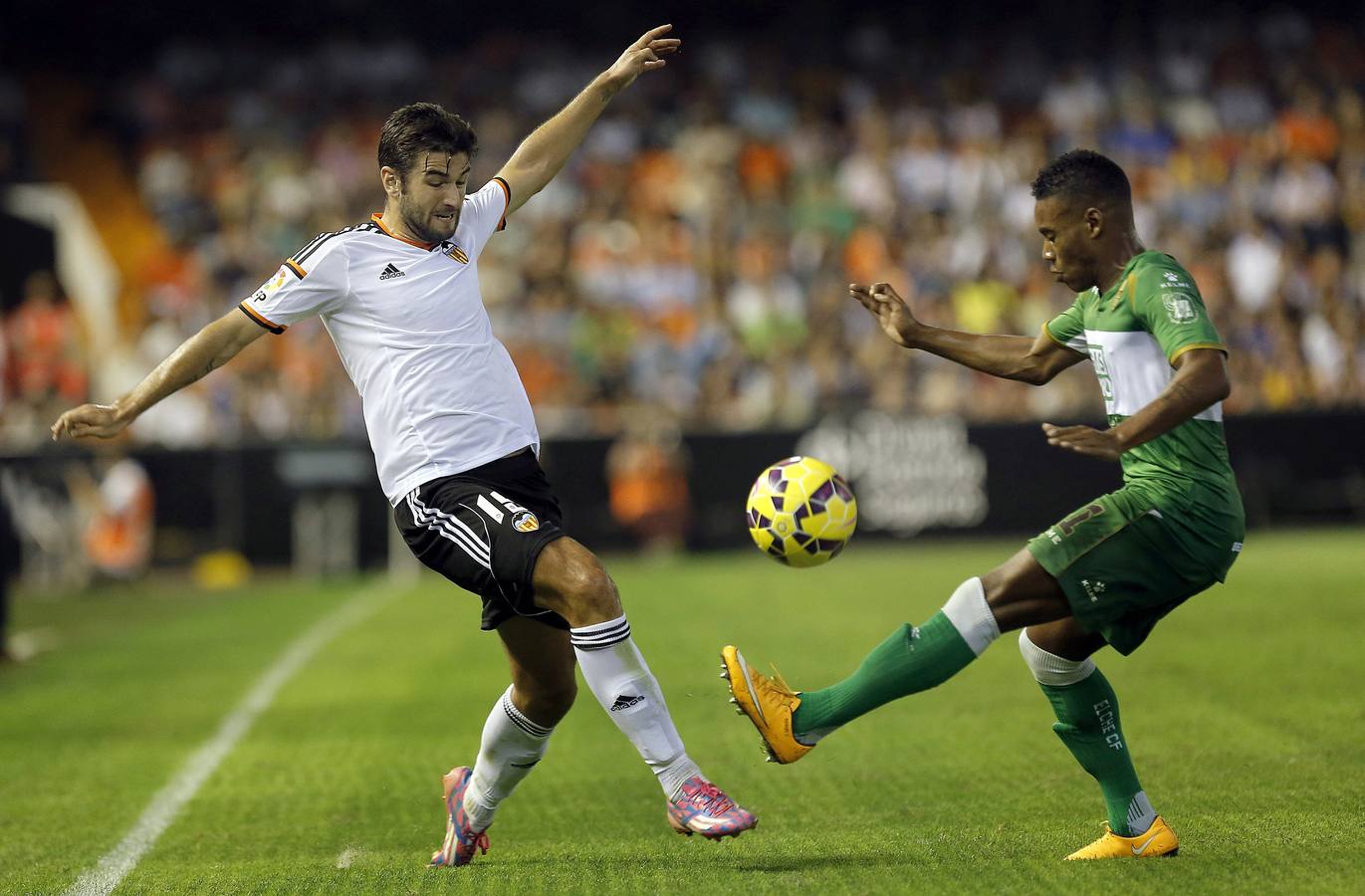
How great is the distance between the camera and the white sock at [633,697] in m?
5.36

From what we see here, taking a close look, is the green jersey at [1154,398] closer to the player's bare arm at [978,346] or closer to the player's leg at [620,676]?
the player's bare arm at [978,346]

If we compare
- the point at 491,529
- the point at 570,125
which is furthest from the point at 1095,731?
the point at 570,125

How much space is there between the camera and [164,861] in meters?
6.26

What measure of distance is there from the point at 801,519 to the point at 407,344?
1.48 meters

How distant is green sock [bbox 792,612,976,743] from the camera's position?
528 centimetres

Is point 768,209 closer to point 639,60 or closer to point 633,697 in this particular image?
point 639,60

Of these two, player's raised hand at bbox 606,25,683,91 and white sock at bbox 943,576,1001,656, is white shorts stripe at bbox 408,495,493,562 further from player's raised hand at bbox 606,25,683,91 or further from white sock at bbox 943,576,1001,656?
player's raised hand at bbox 606,25,683,91

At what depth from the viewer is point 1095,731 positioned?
18.5 feet

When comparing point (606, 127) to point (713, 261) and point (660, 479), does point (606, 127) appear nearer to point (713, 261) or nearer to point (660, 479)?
point (713, 261)

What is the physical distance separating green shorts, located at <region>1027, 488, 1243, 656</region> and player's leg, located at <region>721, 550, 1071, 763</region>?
0.07m

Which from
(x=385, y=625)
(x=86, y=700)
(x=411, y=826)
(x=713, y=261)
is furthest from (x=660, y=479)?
(x=411, y=826)

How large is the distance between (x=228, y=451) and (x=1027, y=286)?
11.1 meters

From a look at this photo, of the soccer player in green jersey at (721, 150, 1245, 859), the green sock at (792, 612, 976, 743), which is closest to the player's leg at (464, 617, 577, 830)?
the soccer player in green jersey at (721, 150, 1245, 859)

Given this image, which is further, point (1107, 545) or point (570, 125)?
point (570, 125)
